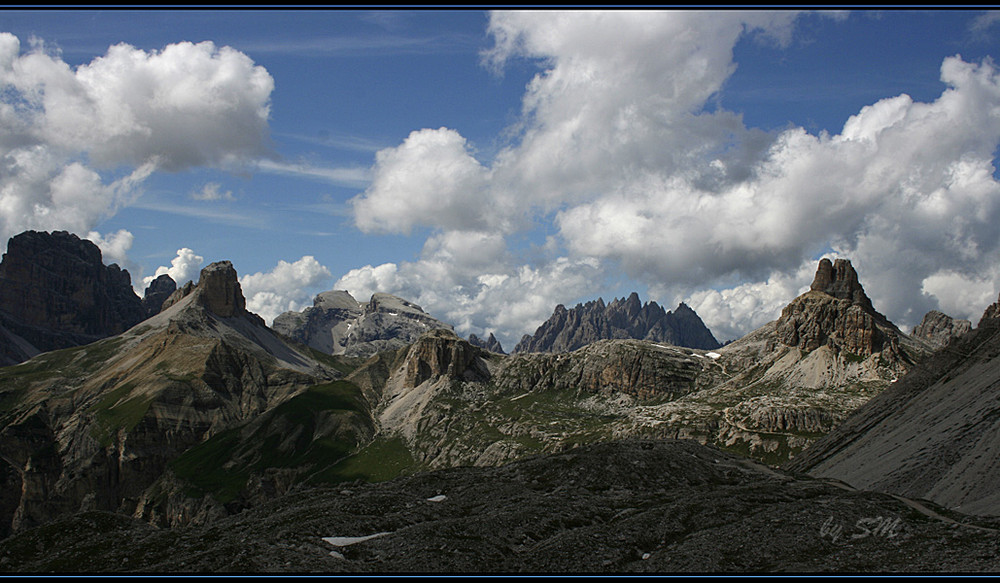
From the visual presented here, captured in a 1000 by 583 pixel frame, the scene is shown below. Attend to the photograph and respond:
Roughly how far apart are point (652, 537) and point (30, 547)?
7252 centimetres

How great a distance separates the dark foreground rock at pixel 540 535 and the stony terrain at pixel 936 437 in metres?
29.3

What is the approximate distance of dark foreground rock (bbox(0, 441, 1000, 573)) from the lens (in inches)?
2409

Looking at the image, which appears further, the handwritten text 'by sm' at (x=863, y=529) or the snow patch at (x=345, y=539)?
the snow patch at (x=345, y=539)

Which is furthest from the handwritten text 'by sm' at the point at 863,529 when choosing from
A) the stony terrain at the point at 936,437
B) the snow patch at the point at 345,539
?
the snow patch at the point at 345,539

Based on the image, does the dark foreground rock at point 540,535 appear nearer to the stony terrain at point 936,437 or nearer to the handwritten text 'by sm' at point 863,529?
the handwritten text 'by sm' at point 863,529

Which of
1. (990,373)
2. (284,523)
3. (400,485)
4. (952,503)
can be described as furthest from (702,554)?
(990,373)

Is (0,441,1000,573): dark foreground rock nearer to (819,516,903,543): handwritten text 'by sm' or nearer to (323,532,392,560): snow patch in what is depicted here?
(819,516,903,543): handwritten text 'by sm'

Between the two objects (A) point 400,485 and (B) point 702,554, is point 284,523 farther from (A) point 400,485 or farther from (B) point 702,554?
(B) point 702,554

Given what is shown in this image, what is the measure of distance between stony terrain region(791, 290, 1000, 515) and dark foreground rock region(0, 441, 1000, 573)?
1155 inches

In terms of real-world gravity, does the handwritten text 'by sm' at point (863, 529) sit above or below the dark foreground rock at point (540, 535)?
below

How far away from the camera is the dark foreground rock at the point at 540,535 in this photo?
2409 inches

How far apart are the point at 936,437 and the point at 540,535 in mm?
102607

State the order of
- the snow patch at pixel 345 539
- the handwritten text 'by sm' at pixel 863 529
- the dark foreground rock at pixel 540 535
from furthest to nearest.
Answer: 1. the snow patch at pixel 345 539
2. the handwritten text 'by sm' at pixel 863 529
3. the dark foreground rock at pixel 540 535

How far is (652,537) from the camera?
7331cm
